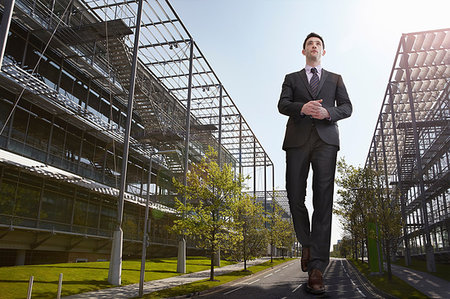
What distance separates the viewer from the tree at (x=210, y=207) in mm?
28109

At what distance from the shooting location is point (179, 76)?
4003 cm

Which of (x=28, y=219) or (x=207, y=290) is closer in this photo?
(x=207, y=290)

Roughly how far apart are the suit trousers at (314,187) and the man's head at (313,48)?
1.63 ft

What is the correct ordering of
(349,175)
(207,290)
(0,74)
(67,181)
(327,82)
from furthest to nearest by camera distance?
(349,175), (67,181), (207,290), (0,74), (327,82)

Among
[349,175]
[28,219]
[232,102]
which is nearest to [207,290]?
[28,219]

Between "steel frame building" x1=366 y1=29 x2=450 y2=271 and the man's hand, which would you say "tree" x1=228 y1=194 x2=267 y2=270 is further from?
the man's hand

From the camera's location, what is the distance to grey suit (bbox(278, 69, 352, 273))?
5.84ft

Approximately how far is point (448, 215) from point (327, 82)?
4714 cm

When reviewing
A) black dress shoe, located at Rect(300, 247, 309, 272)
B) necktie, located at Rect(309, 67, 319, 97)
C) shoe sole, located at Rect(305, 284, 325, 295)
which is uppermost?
necktie, located at Rect(309, 67, 319, 97)

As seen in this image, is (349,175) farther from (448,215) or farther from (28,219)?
(28,219)

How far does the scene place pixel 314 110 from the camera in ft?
5.92

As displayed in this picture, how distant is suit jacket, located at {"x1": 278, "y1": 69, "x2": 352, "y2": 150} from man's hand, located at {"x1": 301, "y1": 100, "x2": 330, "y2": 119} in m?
0.06

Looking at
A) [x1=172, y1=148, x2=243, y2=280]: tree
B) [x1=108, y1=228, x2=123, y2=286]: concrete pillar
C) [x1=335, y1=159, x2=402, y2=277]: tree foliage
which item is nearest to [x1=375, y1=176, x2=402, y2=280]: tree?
[x1=335, y1=159, x2=402, y2=277]: tree foliage

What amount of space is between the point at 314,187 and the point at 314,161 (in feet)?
0.47
